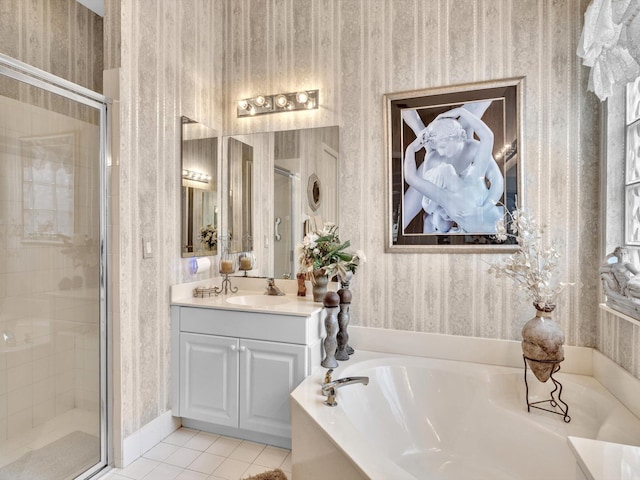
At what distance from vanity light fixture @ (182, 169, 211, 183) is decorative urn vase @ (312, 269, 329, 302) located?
42.7 inches

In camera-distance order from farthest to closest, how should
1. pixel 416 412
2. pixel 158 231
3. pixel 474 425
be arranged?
pixel 158 231, pixel 416 412, pixel 474 425

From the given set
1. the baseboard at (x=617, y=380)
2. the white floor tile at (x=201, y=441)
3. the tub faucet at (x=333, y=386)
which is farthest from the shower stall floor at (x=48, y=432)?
the baseboard at (x=617, y=380)

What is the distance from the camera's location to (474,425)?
1.85 meters

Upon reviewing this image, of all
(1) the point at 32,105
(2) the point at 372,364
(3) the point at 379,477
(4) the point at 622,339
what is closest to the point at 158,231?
(1) the point at 32,105

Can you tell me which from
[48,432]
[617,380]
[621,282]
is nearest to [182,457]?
[48,432]

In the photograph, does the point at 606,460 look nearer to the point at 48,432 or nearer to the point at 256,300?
the point at 256,300

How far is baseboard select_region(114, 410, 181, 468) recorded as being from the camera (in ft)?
6.44

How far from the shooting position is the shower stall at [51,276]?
5.11 ft

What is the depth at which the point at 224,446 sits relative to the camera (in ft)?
7.07

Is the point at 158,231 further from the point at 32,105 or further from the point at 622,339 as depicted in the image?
the point at 622,339

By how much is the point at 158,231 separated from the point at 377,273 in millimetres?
1423

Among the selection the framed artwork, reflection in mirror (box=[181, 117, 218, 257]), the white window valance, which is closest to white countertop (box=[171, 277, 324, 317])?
reflection in mirror (box=[181, 117, 218, 257])

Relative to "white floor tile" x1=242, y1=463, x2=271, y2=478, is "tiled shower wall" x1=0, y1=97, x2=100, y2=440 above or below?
above

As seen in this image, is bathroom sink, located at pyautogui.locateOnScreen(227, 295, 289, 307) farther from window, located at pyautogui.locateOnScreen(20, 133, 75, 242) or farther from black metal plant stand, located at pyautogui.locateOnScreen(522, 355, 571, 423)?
black metal plant stand, located at pyautogui.locateOnScreen(522, 355, 571, 423)
